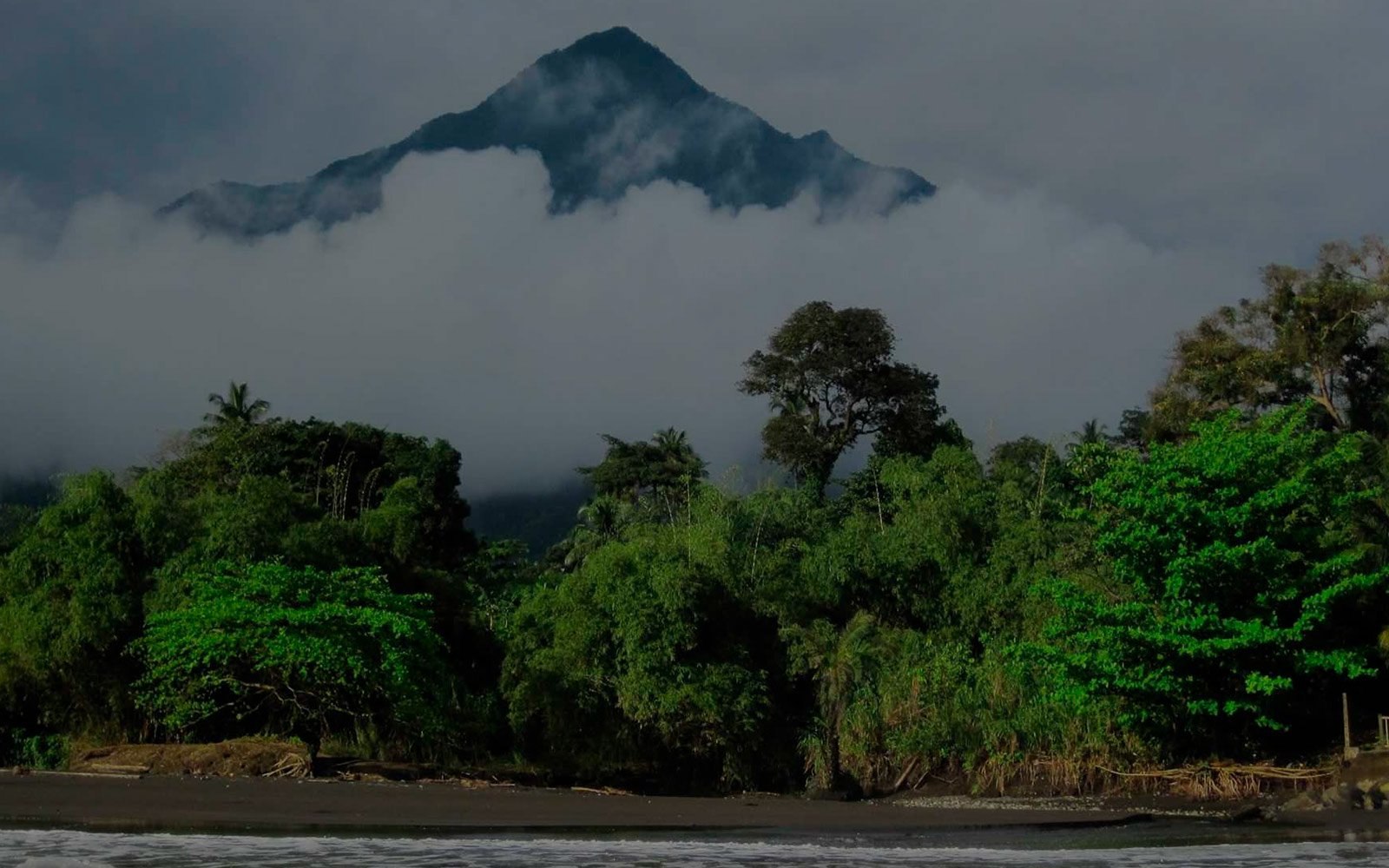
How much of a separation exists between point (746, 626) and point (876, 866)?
49.0 feet

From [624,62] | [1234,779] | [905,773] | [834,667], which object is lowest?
[905,773]

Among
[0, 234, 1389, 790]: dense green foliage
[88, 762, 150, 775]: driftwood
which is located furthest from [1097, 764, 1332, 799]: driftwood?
[88, 762, 150, 775]: driftwood

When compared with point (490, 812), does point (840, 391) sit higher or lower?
higher

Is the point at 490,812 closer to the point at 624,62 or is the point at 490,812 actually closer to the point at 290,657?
the point at 290,657

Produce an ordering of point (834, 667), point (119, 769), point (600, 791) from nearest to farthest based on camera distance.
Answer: point (119, 769) < point (600, 791) < point (834, 667)

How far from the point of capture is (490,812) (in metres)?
18.4

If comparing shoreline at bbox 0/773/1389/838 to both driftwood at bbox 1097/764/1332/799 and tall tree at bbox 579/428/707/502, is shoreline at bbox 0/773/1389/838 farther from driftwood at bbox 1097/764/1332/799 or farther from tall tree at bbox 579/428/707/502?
tall tree at bbox 579/428/707/502

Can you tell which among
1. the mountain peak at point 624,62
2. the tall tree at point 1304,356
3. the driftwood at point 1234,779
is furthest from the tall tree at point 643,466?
the mountain peak at point 624,62

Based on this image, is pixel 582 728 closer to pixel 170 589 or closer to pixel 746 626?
pixel 746 626

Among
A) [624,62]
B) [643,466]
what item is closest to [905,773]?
[643,466]

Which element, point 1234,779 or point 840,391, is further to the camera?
point 840,391

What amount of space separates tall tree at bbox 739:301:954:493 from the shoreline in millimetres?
22256

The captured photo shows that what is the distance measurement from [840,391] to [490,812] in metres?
27.7

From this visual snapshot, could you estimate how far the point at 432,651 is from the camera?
23734 millimetres
